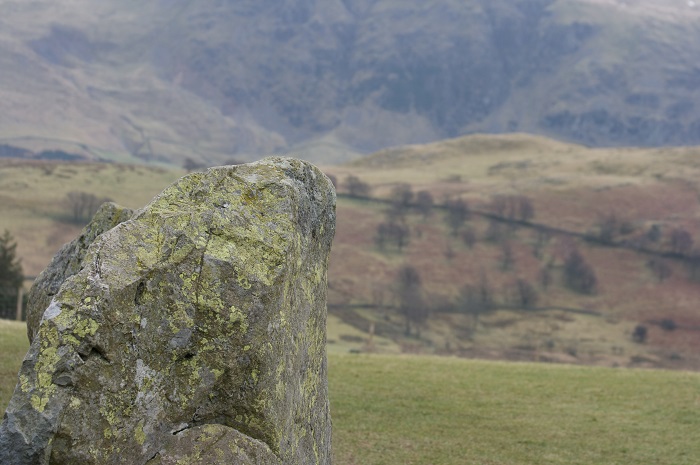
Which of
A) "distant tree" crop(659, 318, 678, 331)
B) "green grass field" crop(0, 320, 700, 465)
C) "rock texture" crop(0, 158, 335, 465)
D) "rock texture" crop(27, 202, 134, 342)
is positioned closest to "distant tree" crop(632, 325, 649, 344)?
"distant tree" crop(659, 318, 678, 331)

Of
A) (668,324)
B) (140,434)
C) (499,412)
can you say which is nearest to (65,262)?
(140,434)

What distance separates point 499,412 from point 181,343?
1890 cm

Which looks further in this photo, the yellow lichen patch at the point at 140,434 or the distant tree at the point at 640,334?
the distant tree at the point at 640,334

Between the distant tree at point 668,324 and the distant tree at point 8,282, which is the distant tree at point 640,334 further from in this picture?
the distant tree at point 8,282

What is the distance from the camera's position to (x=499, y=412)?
92.0 ft

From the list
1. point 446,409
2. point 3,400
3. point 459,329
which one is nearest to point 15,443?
point 3,400

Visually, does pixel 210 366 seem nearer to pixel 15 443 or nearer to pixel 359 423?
pixel 15 443

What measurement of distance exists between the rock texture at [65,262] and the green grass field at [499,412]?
3.74 metres

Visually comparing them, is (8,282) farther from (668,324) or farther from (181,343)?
(668,324)

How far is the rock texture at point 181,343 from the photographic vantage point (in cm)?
1020

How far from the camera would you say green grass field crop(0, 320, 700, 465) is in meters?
22.8

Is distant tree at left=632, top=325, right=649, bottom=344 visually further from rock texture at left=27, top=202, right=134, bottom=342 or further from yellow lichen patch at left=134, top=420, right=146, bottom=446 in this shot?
yellow lichen patch at left=134, top=420, right=146, bottom=446

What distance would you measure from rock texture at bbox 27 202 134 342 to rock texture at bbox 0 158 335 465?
5882mm

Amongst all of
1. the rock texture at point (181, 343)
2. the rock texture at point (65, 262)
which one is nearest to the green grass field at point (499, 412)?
the rock texture at point (65, 262)
